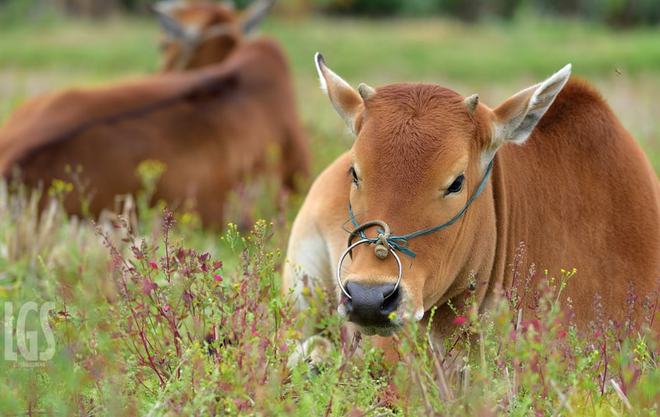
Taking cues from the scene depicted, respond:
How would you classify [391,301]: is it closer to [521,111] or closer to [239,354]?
[239,354]

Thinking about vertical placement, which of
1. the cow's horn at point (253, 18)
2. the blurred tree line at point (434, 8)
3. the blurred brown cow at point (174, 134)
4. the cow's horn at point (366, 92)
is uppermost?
the cow's horn at point (366, 92)

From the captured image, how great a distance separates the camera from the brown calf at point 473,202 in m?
4.47

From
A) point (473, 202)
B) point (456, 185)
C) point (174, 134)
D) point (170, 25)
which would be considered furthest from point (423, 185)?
point (170, 25)

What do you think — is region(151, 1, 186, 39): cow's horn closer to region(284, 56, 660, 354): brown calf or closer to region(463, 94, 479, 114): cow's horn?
region(284, 56, 660, 354): brown calf

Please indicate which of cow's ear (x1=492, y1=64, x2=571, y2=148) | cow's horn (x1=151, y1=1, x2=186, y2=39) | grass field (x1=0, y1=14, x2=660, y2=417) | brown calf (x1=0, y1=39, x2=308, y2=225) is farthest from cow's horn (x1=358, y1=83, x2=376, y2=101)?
cow's horn (x1=151, y1=1, x2=186, y2=39)

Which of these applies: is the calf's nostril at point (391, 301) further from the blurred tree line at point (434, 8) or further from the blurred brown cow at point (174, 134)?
the blurred tree line at point (434, 8)

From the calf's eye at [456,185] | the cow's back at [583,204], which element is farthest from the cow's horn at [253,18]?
the calf's eye at [456,185]

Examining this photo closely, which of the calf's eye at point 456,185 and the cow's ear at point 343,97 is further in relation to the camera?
the cow's ear at point 343,97

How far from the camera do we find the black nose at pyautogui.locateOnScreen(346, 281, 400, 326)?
13.7 feet

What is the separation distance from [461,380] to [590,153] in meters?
1.52

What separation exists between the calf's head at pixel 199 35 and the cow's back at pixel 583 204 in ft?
24.6

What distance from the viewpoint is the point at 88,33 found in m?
27.2

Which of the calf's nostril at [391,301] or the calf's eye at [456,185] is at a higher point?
the calf's eye at [456,185]

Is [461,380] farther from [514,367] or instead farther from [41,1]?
[41,1]
